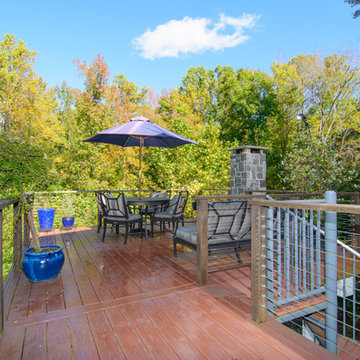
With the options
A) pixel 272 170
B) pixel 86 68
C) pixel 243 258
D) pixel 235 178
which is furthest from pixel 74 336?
pixel 272 170

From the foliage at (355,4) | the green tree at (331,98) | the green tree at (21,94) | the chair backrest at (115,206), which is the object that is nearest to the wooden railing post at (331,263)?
the chair backrest at (115,206)

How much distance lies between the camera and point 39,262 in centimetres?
304

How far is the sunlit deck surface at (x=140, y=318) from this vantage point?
1861 millimetres

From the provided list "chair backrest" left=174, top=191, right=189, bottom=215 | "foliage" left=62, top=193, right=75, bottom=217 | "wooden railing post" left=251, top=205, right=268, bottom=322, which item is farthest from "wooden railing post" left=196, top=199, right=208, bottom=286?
"foliage" left=62, top=193, right=75, bottom=217

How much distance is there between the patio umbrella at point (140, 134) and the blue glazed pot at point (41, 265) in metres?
2.38

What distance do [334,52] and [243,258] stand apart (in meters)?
12.4

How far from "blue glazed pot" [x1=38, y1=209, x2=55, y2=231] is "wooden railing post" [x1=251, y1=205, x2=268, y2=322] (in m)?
5.36

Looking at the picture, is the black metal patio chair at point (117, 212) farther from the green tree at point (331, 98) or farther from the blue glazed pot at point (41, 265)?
the green tree at point (331, 98)

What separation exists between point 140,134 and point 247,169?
2682mm

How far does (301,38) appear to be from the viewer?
14391 millimetres

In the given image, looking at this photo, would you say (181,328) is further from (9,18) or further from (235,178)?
(9,18)

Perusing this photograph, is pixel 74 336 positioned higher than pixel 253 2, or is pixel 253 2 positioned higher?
pixel 253 2

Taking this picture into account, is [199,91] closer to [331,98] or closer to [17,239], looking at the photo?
[331,98]

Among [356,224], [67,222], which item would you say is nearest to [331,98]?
[356,224]
